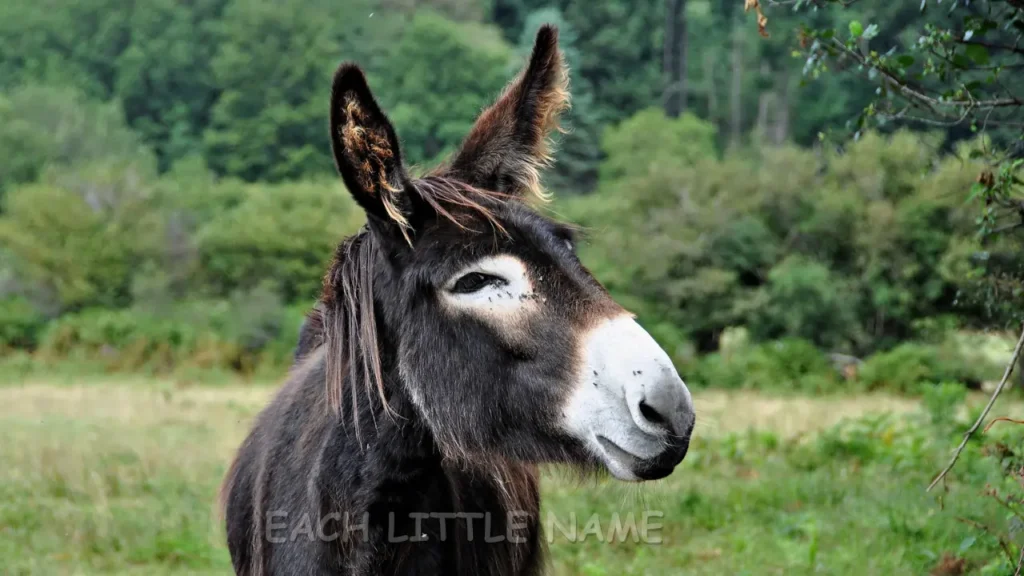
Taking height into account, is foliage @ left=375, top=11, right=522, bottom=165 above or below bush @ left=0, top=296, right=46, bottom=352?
above

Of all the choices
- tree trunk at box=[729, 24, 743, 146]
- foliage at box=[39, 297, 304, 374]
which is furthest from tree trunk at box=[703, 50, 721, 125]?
foliage at box=[39, 297, 304, 374]

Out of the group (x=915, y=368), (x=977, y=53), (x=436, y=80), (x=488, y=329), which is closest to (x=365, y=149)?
(x=488, y=329)

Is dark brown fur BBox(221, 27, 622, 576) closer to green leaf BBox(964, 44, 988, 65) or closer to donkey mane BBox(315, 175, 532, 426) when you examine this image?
donkey mane BBox(315, 175, 532, 426)

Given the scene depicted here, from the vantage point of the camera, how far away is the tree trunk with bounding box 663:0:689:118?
54312 millimetres

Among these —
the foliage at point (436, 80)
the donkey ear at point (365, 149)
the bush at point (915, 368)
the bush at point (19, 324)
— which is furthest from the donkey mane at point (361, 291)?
the foliage at point (436, 80)

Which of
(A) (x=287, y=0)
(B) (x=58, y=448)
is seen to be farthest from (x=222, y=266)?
(A) (x=287, y=0)

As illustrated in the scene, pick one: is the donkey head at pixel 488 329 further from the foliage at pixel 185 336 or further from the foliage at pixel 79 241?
the foliage at pixel 79 241

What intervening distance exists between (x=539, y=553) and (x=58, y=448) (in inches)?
287

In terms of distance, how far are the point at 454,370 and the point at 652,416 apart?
68cm

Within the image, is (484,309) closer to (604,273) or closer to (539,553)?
(539,553)

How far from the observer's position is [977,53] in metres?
4.53

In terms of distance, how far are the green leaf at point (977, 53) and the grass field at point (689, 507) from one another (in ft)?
7.00

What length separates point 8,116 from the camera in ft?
143

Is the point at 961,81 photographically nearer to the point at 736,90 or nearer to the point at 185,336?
the point at 185,336
